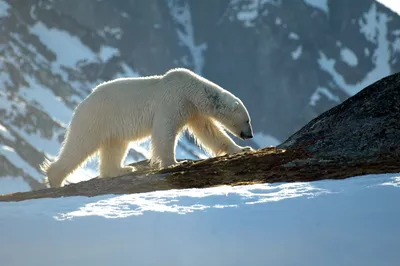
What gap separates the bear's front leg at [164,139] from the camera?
13.8 m

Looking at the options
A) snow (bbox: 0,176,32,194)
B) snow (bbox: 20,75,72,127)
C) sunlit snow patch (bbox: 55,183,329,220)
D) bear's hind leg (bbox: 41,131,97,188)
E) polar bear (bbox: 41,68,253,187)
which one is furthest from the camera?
snow (bbox: 20,75,72,127)

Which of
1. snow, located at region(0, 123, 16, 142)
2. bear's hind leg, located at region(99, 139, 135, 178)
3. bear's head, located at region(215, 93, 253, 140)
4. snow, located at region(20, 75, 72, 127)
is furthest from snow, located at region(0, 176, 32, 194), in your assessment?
bear's head, located at region(215, 93, 253, 140)

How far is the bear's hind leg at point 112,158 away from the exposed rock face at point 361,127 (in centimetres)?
429

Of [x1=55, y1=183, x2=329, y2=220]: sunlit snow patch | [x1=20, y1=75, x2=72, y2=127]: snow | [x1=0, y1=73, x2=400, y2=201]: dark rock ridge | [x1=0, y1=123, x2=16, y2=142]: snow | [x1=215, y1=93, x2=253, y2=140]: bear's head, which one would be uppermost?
[x1=20, y1=75, x2=72, y2=127]: snow

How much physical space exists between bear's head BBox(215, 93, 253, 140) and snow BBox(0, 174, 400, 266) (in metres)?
7.34

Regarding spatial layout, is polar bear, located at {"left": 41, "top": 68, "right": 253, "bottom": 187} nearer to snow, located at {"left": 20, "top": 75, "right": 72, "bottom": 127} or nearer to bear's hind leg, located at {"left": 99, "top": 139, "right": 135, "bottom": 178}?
bear's hind leg, located at {"left": 99, "top": 139, "right": 135, "bottom": 178}

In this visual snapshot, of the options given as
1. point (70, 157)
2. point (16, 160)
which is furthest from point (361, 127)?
point (16, 160)

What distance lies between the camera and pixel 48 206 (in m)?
7.26

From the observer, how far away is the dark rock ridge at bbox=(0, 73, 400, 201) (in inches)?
368

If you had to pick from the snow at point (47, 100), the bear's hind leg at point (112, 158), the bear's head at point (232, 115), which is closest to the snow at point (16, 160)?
the snow at point (47, 100)

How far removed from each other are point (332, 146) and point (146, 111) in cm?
Result: 498

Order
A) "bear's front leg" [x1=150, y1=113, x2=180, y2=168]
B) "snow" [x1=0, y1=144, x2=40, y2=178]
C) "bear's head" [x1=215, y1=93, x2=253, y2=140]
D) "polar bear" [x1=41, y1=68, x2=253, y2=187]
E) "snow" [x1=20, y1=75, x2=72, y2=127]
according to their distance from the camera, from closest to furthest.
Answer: "bear's front leg" [x1=150, y1=113, x2=180, y2=168]
"polar bear" [x1=41, y1=68, x2=253, y2=187]
"bear's head" [x1=215, y1=93, x2=253, y2=140]
"snow" [x1=0, y1=144, x2=40, y2=178]
"snow" [x1=20, y1=75, x2=72, y2=127]

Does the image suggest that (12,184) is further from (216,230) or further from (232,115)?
(216,230)

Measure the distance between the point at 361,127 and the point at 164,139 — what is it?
4322mm
